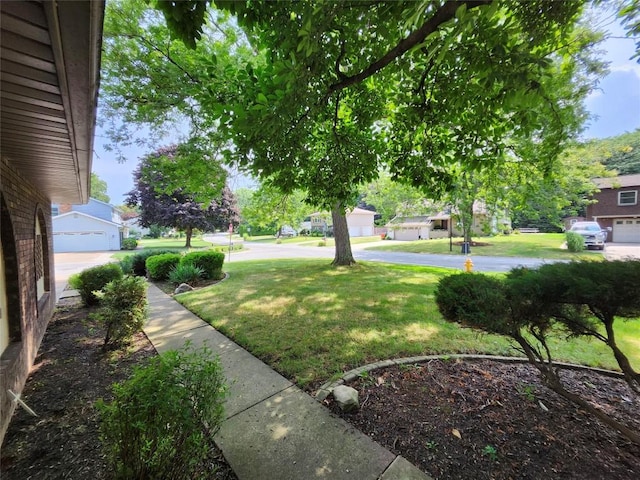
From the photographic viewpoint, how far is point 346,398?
272 cm

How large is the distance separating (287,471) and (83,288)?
303 inches

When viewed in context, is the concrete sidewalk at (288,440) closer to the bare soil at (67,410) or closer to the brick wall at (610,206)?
the bare soil at (67,410)

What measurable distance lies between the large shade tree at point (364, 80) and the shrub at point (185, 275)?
488 centimetres

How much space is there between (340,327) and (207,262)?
7.01 m

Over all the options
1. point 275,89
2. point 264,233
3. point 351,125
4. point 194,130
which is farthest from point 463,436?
point 264,233

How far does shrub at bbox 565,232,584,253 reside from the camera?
1661 centimetres

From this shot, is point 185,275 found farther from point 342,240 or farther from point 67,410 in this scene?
point 67,410

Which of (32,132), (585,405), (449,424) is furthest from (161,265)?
(585,405)

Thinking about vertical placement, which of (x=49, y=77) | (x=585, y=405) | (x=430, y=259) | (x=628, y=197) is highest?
(x=49, y=77)

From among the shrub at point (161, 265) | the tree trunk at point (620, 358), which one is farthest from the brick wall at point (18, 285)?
the shrub at point (161, 265)

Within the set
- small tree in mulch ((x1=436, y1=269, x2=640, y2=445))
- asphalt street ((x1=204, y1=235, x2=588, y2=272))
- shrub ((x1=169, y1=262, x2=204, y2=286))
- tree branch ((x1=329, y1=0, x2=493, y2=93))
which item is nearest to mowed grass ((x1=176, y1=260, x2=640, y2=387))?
small tree in mulch ((x1=436, y1=269, x2=640, y2=445))

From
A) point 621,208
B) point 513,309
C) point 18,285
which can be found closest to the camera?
point 513,309

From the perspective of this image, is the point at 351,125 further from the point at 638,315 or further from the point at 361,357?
the point at 638,315

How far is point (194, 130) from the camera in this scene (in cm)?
710
